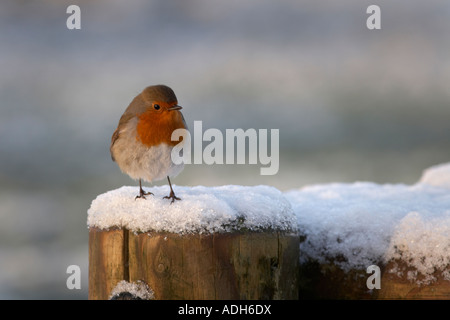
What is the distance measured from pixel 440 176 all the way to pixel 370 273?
1.86m

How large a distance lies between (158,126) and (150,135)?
0.07 metres

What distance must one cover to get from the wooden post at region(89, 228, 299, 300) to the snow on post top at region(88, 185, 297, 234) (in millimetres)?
36

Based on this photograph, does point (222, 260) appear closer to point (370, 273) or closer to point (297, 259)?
point (297, 259)

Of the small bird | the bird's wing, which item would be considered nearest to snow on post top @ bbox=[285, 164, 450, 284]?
the small bird

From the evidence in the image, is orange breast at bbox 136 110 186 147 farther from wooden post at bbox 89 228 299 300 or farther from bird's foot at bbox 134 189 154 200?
wooden post at bbox 89 228 299 300

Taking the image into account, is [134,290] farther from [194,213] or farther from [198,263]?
[194,213]

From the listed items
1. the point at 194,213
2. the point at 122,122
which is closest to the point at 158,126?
the point at 122,122

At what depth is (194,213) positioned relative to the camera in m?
2.11

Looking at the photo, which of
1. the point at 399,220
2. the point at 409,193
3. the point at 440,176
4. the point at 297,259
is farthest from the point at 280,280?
the point at 440,176

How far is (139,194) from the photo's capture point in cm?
249

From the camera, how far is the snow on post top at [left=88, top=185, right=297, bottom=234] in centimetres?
209

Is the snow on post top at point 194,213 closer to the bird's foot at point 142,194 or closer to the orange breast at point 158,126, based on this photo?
the bird's foot at point 142,194

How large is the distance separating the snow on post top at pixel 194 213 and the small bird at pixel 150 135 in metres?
0.17

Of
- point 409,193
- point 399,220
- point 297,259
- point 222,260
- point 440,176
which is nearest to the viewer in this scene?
point 222,260
